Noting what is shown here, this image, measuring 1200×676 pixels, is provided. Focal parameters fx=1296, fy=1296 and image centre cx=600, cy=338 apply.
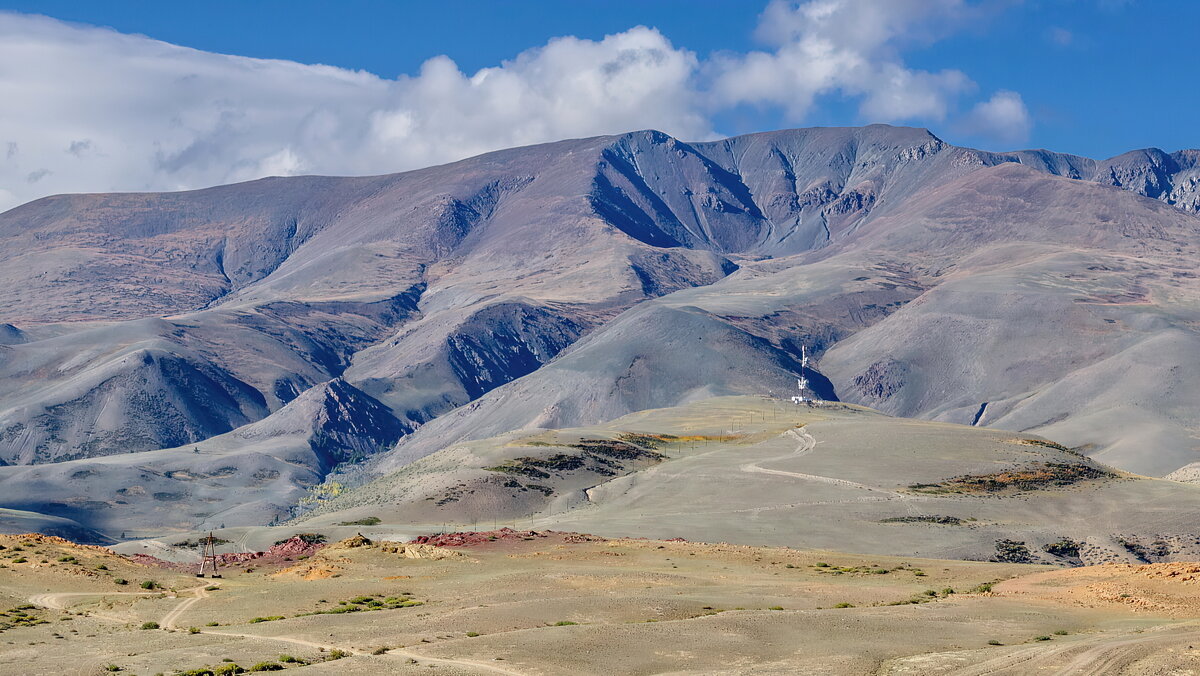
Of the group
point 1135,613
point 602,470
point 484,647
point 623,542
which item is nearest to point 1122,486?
point 602,470

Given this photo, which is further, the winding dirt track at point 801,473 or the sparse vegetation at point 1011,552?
the winding dirt track at point 801,473

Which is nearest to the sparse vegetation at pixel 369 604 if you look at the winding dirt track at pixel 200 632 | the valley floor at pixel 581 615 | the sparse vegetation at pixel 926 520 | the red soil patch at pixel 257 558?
the valley floor at pixel 581 615

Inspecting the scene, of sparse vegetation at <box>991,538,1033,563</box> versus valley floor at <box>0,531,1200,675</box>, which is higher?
valley floor at <box>0,531,1200,675</box>

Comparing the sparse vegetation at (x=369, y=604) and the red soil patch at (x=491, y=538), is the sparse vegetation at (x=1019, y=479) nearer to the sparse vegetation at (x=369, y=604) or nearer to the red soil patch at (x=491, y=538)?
the red soil patch at (x=491, y=538)

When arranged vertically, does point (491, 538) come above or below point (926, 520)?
above

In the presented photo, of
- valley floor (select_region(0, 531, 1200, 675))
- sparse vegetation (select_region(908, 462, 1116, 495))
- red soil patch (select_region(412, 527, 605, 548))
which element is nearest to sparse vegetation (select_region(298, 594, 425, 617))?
valley floor (select_region(0, 531, 1200, 675))

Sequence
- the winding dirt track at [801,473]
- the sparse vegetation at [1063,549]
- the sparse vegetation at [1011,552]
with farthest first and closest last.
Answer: the winding dirt track at [801,473]
the sparse vegetation at [1063,549]
the sparse vegetation at [1011,552]

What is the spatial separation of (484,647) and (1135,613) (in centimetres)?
2405

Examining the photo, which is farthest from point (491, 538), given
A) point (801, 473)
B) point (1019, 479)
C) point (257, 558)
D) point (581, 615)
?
point (1019, 479)

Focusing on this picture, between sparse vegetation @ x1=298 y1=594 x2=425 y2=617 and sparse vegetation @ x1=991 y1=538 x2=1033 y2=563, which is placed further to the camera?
sparse vegetation @ x1=991 y1=538 x2=1033 y2=563

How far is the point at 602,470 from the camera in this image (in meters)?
126

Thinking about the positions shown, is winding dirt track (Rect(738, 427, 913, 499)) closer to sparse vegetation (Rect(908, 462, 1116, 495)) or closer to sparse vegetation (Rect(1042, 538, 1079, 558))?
sparse vegetation (Rect(908, 462, 1116, 495))

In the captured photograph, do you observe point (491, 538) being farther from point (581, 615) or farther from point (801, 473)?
point (801, 473)

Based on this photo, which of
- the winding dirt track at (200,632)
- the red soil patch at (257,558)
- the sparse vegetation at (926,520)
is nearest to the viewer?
the winding dirt track at (200,632)
